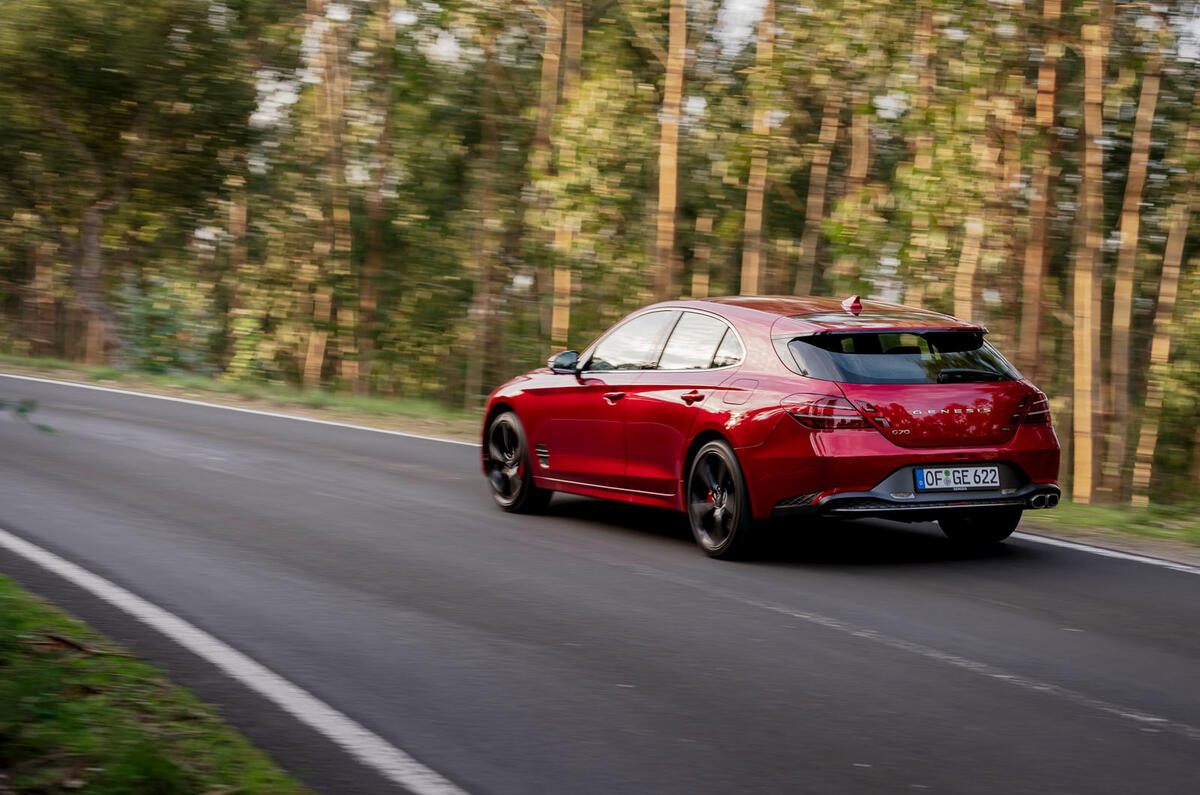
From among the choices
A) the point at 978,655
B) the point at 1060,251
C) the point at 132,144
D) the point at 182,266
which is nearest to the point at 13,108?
the point at 132,144

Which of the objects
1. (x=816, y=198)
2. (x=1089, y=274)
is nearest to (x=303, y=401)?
(x=816, y=198)

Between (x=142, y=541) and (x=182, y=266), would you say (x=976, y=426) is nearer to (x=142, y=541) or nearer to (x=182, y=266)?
(x=142, y=541)

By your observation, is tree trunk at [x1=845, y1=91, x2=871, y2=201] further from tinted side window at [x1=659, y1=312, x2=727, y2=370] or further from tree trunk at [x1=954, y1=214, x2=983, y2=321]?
tinted side window at [x1=659, y1=312, x2=727, y2=370]

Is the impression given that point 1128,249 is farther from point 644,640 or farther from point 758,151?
point 644,640

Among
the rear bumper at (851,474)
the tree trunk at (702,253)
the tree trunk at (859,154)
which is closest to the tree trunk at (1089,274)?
the rear bumper at (851,474)

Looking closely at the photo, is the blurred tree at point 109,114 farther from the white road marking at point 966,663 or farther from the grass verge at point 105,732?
the grass verge at point 105,732

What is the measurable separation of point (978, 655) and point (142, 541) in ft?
17.5

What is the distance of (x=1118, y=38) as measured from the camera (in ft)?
55.3

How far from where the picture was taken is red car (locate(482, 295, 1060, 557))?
8.46 m

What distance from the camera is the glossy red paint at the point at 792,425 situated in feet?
27.7

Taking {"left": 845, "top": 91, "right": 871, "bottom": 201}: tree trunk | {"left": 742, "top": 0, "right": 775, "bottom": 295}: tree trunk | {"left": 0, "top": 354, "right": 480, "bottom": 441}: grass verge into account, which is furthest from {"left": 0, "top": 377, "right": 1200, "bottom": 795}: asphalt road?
{"left": 845, "top": 91, "right": 871, "bottom": 201}: tree trunk

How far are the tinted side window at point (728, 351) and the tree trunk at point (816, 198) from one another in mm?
14638

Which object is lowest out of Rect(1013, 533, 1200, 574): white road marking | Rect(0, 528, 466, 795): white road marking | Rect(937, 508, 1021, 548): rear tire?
Rect(0, 528, 466, 795): white road marking

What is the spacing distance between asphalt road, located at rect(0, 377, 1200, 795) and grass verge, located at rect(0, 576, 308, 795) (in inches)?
7.3
